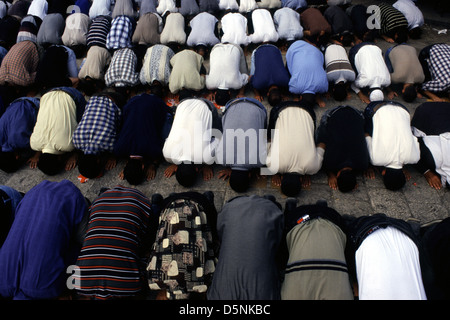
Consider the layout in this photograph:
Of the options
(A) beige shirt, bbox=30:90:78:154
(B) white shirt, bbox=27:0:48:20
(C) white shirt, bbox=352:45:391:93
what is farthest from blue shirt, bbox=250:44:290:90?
(B) white shirt, bbox=27:0:48:20

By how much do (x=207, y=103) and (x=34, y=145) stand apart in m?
2.32

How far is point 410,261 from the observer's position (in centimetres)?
222

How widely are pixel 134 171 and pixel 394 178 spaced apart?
10.1ft

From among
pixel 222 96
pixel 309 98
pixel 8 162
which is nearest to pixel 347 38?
pixel 309 98

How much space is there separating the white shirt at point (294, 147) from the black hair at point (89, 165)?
2.18 metres

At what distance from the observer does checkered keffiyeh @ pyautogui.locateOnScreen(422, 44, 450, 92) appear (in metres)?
4.22

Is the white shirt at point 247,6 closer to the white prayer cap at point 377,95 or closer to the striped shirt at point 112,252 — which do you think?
the white prayer cap at point 377,95

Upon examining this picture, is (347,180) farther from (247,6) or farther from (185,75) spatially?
(247,6)

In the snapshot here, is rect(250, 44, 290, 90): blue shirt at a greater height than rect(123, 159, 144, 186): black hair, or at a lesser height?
greater

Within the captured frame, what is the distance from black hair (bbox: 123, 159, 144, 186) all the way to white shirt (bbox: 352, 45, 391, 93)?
3.47m

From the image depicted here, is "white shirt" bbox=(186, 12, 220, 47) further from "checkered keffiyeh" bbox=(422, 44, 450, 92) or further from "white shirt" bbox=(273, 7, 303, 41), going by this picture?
"checkered keffiyeh" bbox=(422, 44, 450, 92)

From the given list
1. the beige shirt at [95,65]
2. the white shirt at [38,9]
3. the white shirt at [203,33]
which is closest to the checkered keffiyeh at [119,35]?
the beige shirt at [95,65]

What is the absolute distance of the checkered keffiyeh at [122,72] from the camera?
4.52 meters

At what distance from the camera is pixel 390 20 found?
17.4 ft
